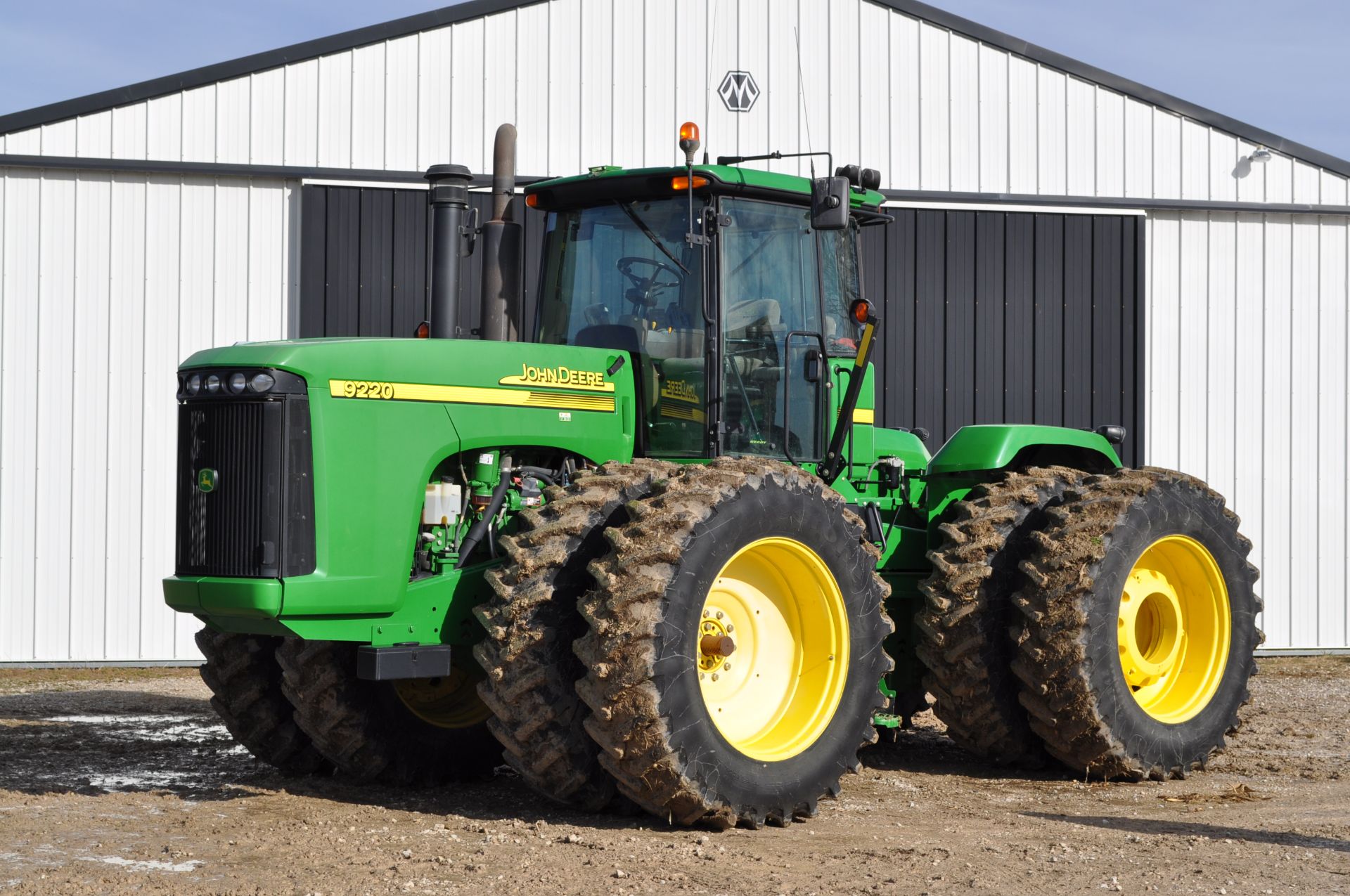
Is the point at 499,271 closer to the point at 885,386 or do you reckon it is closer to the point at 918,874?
the point at 918,874

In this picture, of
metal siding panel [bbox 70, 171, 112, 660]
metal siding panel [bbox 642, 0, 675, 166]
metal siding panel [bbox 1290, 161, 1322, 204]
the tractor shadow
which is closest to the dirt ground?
the tractor shadow

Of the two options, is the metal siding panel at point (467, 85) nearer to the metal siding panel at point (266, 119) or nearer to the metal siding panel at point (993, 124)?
the metal siding panel at point (266, 119)

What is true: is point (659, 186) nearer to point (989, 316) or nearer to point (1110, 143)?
point (989, 316)

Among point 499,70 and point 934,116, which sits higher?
point 499,70

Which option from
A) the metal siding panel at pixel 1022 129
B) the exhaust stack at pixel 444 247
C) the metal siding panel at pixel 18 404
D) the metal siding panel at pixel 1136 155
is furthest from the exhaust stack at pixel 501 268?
the metal siding panel at pixel 1136 155

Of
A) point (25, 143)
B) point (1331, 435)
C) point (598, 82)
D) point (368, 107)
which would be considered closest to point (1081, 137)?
point (1331, 435)

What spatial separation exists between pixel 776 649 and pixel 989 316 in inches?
333

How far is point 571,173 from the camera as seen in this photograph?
46.8 ft

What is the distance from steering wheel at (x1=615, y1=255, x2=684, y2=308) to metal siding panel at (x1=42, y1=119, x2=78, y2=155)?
7.57m

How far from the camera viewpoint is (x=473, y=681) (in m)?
7.92

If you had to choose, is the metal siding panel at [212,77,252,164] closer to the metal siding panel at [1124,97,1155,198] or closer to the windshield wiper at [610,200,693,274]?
the windshield wiper at [610,200,693,274]

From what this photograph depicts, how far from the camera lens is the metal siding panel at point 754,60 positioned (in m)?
14.4

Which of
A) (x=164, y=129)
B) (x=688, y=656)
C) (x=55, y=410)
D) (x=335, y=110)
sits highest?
(x=335, y=110)

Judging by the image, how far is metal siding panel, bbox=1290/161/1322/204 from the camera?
15359 mm
